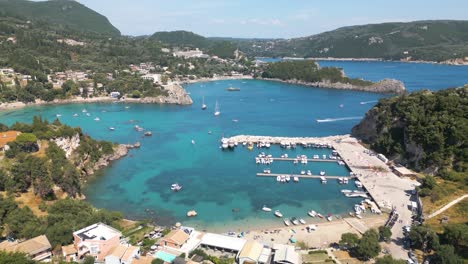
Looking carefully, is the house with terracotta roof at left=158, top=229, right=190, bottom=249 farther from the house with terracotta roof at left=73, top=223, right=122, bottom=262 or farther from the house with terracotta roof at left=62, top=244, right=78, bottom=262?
the house with terracotta roof at left=62, top=244, right=78, bottom=262

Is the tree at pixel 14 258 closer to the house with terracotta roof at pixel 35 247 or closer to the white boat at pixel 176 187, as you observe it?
the house with terracotta roof at pixel 35 247

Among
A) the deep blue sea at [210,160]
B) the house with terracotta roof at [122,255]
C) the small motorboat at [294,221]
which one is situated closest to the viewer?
the house with terracotta roof at [122,255]

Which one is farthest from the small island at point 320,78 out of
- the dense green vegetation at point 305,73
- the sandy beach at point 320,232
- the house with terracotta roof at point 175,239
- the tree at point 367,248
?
the house with terracotta roof at point 175,239

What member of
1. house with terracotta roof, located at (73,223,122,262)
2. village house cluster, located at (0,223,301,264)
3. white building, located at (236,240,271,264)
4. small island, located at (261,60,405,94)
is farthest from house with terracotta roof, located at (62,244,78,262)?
small island, located at (261,60,405,94)

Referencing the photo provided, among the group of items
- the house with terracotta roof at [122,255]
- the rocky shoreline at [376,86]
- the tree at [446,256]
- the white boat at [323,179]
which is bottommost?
the white boat at [323,179]

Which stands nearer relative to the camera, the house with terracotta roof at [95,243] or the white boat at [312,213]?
the house with terracotta roof at [95,243]

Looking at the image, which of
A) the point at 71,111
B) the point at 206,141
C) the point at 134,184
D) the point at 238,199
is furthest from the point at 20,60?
the point at 238,199
